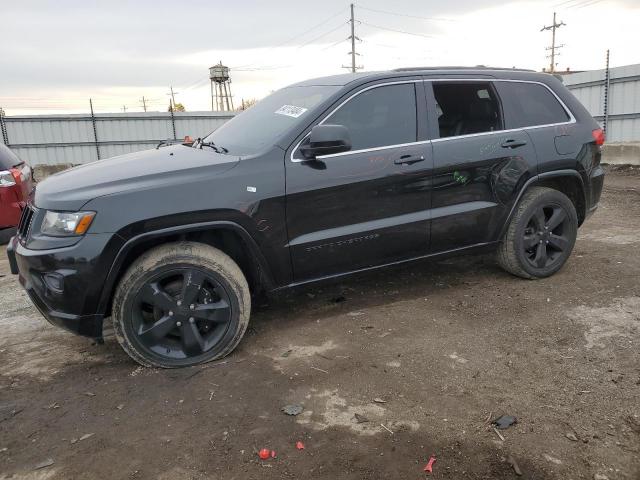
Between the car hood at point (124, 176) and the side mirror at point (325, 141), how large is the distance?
19.0 inches

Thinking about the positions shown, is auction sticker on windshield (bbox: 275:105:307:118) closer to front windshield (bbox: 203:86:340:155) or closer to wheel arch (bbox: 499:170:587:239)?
front windshield (bbox: 203:86:340:155)

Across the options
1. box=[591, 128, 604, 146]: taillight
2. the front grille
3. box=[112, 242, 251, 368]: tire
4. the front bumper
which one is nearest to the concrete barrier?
box=[591, 128, 604, 146]: taillight

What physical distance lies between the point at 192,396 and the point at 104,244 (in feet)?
3.37

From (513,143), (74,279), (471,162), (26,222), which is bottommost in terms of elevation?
(74,279)

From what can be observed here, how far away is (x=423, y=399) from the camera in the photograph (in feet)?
9.29

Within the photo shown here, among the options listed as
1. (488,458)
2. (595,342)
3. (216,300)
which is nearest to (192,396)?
(216,300)

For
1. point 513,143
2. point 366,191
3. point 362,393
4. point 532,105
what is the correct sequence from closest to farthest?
point 362,393 → point 366,191 → point 513,143 → point 532,105

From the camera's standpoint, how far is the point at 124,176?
322 centimetres

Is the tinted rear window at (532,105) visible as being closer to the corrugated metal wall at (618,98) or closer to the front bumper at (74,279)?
the front bumper at (74,279)

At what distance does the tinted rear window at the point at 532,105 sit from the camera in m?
4.37

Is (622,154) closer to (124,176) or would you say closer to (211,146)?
(211,146)

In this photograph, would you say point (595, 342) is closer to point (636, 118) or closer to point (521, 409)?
point (521, 409)

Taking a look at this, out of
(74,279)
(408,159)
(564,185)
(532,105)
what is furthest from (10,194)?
(564,185)

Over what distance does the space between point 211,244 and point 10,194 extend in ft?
13.4
